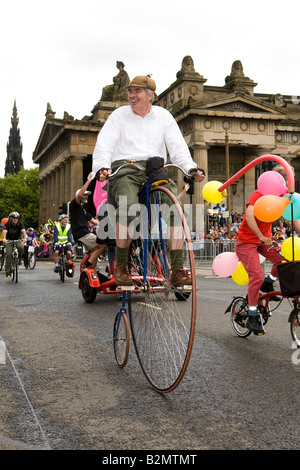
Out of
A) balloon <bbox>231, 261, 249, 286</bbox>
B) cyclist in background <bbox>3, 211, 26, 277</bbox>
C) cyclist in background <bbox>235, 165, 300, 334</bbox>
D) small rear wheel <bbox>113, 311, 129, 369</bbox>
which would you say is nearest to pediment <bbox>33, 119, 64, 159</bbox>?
cyclist in background <bbox>3, 211, 26, 277</bbox>

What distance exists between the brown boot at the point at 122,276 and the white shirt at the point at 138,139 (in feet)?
2.69

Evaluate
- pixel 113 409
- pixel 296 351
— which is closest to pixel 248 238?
pixel 296 351

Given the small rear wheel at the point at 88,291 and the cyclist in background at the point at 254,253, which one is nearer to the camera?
the cyclist in background at the point at 254,253

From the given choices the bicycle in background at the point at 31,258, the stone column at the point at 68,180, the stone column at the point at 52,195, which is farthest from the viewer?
the stone column at the point at 52,195

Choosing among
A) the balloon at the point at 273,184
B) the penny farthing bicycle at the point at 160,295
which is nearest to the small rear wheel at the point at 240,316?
the balloon at the point at 273,184

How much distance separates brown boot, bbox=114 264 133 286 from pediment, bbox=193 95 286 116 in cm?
4312

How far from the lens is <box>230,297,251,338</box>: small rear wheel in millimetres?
6188

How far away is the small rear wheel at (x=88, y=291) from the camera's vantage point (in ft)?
32.7

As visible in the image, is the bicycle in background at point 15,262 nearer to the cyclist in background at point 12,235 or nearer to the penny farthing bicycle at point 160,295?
the cyclist in background at point 12,235

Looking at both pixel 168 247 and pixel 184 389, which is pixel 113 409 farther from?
pixel 168 247

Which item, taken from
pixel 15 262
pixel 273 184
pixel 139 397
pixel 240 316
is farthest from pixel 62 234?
pixel 139 397

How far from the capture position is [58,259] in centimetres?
1716

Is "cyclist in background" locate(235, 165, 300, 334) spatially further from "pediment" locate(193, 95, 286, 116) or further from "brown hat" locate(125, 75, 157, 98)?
"pediment" locate(193, 95, 286, 116)

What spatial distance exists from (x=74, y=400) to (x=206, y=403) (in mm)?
848
